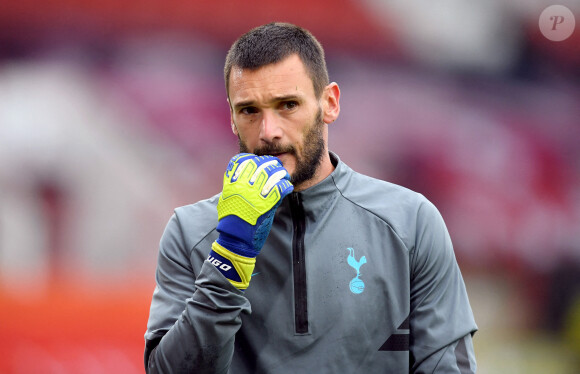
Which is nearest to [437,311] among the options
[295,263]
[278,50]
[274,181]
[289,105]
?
[295,263]

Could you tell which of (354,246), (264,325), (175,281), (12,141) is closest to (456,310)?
(354,246)

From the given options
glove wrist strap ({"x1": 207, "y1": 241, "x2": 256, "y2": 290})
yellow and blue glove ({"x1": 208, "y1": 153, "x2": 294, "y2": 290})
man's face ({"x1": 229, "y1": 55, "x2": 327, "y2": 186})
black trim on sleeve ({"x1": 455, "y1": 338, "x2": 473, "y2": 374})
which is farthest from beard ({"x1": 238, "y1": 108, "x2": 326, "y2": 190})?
black trim on sleeve ({"x1": 455, "y1": 338, "x2": 473, "y2": 374})

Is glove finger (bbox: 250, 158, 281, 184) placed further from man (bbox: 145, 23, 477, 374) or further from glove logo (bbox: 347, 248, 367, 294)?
glove logo (bbox: 347, 248, 367, 294)

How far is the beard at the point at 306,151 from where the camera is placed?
1.51 m

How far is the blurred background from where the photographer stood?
2.80 meters

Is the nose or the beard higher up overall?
the nose

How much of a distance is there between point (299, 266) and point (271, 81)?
0.40m

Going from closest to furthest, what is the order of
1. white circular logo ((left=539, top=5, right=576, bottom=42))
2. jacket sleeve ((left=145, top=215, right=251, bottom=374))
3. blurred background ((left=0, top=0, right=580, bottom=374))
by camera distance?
jacket sleeve ((left=145, top=215, right=251, bottom=374))
blurred background ((left=0, top=0, right=580, bottom=374))
white circular logo ((left=539, top=5, right=576, bottom=42))

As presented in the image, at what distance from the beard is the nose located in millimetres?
16

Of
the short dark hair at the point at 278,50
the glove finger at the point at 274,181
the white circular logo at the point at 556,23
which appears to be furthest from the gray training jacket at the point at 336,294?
the white circular logo at the point at 556,23

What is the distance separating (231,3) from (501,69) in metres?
1.17

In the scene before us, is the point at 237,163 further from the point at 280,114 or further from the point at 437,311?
the point at 437,311

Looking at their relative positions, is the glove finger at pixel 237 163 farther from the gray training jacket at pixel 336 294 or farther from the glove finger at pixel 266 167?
the gray training jacket at pixel 336 294

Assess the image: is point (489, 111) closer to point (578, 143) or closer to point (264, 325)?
point (578, 143)
